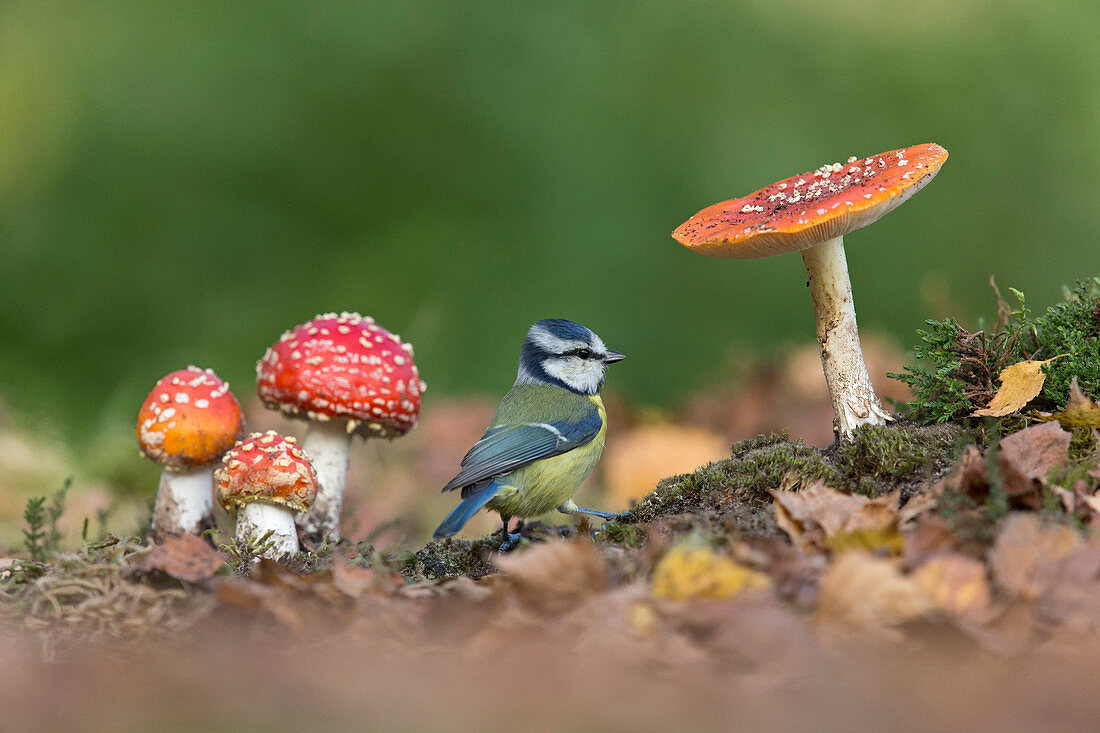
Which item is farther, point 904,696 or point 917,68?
point 917,68

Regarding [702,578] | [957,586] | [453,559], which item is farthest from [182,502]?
[957,586]

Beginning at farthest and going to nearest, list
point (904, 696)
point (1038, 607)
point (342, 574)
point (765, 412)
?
point (765, 412), point (342, 574), point (1038, 607), point (904, 696)

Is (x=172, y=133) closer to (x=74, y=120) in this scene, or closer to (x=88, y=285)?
(x=74, y=120)

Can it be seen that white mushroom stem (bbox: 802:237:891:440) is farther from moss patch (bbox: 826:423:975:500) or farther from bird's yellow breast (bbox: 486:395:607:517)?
bird's yellow breast (bbox: 486:395:607:517)

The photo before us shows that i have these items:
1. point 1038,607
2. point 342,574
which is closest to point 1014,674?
point 1038,607

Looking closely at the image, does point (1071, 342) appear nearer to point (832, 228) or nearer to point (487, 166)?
point (832, 228)

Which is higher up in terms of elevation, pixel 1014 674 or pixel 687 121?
pixel 687 121
